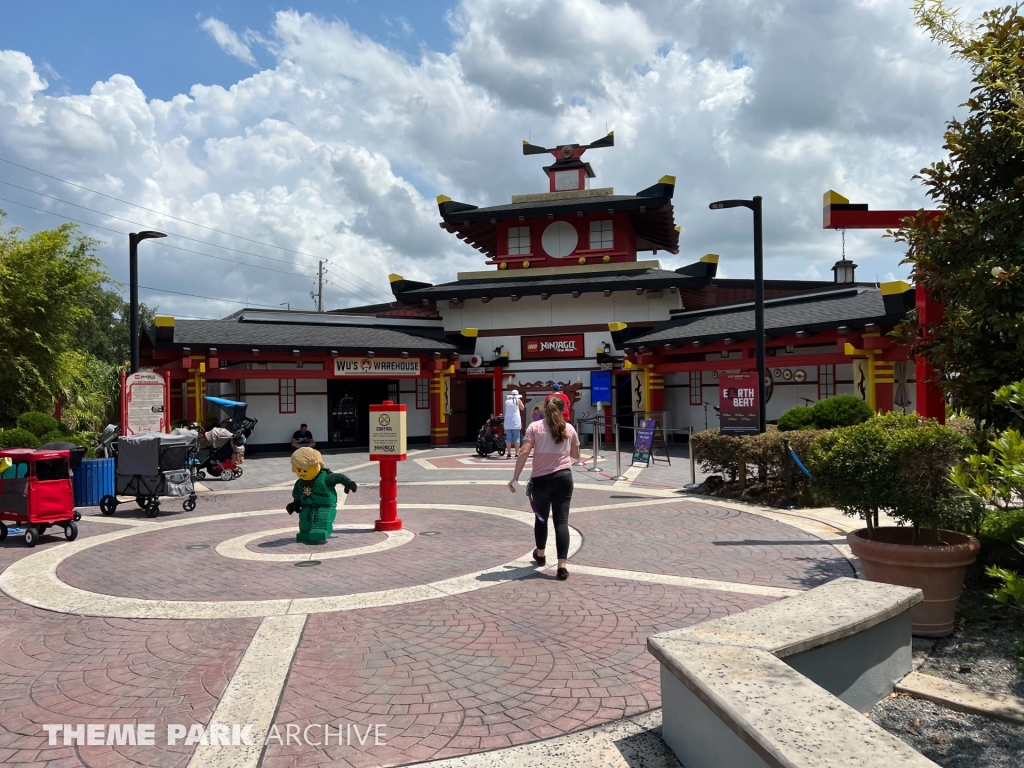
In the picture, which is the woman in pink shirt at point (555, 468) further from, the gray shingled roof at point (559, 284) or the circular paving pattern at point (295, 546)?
the gray shingled roof at point (559, 284)

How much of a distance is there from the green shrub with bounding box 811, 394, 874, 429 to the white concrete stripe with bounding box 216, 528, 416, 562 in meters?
7.40

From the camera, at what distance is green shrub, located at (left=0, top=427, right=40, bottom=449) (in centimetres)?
1242

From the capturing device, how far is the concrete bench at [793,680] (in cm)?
265

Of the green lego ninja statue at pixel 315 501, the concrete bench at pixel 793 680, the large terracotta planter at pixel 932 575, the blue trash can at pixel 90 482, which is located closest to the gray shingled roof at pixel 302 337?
the blue trash can at pixel 90 482

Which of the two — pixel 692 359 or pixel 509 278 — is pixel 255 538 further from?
pixel 509 278

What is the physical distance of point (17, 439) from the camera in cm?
1248

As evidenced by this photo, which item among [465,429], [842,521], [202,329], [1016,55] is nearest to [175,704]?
[1016,55]

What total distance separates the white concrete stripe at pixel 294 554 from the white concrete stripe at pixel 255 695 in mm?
2305

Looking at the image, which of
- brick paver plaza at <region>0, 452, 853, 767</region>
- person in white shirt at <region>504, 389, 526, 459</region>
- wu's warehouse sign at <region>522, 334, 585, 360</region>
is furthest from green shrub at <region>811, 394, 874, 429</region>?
wu's warehouse sign at <region>522, 334, 585, 360</region>

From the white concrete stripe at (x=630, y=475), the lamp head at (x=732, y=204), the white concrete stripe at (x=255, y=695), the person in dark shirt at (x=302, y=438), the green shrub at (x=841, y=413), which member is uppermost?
the lamp head at (x=732, y=204)

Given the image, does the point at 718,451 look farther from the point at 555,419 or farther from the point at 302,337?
the point at 302,337

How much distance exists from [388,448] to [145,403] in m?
8.12

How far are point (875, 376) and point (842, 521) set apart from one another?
27.6 ft

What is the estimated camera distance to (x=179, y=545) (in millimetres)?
8625
